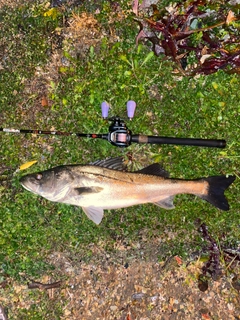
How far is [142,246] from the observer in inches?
205

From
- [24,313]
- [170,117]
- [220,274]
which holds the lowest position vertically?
[24,313]

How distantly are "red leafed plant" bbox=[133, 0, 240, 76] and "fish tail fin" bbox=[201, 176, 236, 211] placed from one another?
146 centimetres

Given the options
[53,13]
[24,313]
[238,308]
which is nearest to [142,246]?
[238,308]

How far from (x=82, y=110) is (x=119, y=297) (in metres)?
2.68

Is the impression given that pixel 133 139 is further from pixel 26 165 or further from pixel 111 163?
pixel 26 165

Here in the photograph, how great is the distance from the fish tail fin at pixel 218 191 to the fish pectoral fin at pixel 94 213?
1341mm

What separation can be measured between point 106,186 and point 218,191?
56.7 inches

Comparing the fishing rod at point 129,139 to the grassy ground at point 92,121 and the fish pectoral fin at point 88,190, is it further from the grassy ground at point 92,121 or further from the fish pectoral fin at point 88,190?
the fish pectoral fin at point 88,190

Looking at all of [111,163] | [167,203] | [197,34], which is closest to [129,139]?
[111,163]

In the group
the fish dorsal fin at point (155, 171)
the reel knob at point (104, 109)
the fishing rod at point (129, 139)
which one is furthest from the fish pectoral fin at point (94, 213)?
the reel knob at point (104, 109)

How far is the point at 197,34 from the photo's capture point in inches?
196

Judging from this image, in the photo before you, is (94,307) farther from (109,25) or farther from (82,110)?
(109,25)

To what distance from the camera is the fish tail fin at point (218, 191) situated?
474cm

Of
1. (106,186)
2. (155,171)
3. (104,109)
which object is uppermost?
(104,109)
